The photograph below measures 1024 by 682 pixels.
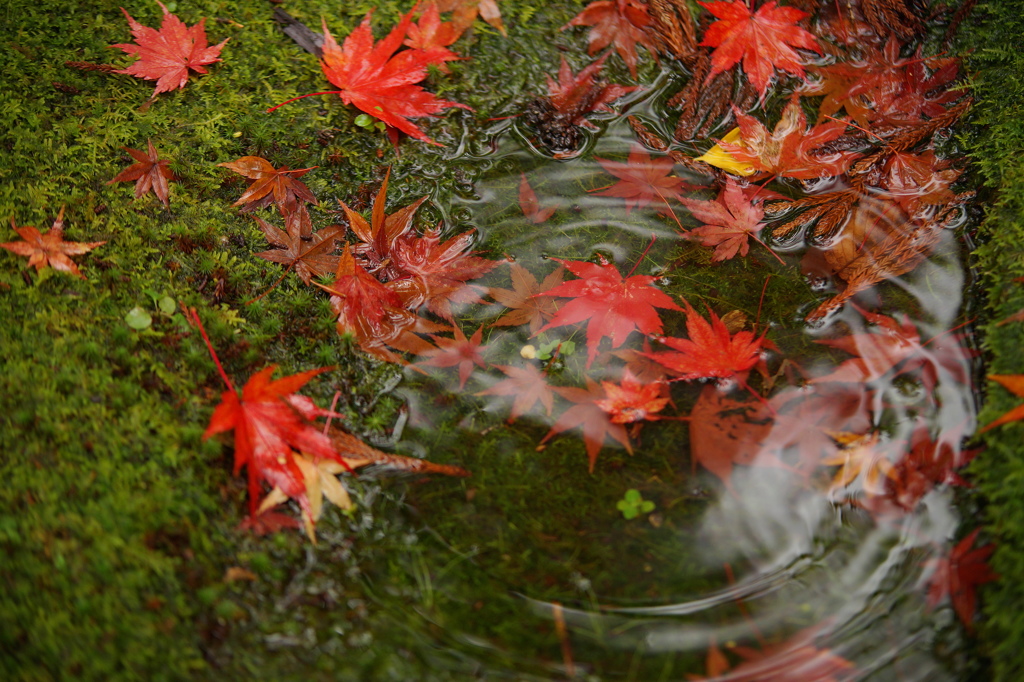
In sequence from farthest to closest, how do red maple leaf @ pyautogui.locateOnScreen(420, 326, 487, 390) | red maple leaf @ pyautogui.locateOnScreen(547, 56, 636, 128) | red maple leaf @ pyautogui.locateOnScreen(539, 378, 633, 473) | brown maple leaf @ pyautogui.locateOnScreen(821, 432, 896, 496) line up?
red maple leaf @ pyautogui.locateOnScreen(547, 56, 636, 128), red maple leaf @ pyautogui.locateOnScreen(420, 326, 487, 390), red maple leaf @ pyautogui.locateOnScreen(539, 378, 633, 473), brown maple leaf @ pyautogui.locateOnScreen(821, 432, 896, 496)

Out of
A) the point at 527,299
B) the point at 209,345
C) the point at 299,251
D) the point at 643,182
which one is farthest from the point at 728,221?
the point at 209,345

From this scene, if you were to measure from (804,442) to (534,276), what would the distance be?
1049mm

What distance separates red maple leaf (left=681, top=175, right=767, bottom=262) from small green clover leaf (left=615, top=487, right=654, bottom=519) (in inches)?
38.0

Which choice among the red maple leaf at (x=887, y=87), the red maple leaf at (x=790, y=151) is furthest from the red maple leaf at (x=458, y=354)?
the red maple leaf at (x=887, y=87)

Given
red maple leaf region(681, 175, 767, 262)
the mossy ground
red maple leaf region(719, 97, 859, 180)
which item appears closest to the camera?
the mossy ground

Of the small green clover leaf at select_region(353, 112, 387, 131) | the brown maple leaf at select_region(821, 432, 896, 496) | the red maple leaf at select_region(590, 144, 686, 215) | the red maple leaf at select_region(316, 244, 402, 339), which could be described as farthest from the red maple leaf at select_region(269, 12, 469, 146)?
the brown maple leaf at select_region(821, 432, 896, 496)

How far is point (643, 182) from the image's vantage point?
236cm

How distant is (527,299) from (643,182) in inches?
28.0

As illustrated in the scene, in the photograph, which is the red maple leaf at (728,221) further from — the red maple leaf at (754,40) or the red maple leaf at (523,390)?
the red maple leaf at (523,390)

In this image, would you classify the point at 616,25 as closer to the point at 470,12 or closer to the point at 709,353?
the point at 470,12

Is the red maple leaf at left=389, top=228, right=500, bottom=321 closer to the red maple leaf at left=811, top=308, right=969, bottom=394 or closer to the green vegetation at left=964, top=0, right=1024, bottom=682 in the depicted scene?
the red maple leaf at left=811, top=308, right=969, bottom=394

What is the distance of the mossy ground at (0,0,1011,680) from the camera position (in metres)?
1.47

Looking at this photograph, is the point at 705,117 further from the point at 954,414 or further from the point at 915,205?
the point at 954,414

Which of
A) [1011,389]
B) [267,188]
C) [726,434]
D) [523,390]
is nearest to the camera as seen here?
[1011,389]
